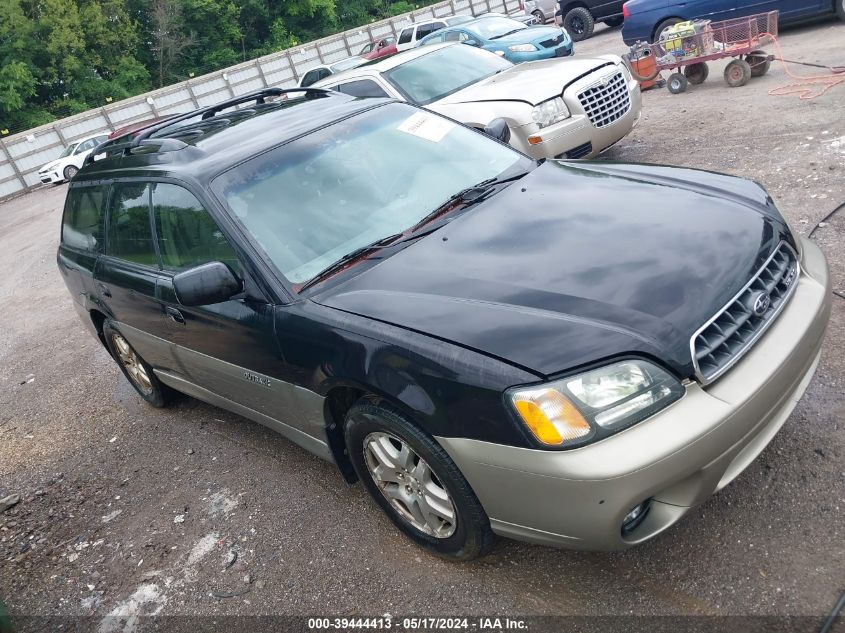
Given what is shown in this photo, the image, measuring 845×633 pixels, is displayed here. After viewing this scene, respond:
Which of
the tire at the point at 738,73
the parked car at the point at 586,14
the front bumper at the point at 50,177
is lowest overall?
the tire at the point at 738,73

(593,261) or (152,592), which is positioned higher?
(593,261)

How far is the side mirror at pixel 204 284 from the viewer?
113 inches

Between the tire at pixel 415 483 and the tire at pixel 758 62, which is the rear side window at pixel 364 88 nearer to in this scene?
the tire at pixel 758 62

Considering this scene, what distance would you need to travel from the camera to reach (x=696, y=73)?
973 centimetres

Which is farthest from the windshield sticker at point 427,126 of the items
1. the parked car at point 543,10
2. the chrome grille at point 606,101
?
the parked car at point 543,10

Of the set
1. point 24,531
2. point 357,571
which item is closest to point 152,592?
point 357,571

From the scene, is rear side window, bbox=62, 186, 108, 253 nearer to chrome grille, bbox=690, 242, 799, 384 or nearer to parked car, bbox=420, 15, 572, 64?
chrome grille, bbox=690, 242, 799, 384

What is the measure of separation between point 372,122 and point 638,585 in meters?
2.62

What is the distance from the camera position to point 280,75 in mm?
31562

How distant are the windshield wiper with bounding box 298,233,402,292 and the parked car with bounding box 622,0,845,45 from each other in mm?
9816

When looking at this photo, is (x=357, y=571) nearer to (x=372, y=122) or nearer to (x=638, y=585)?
(x=638, y=585)

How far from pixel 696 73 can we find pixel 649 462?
359 inches

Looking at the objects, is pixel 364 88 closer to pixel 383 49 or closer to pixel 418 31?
pixel 418 31

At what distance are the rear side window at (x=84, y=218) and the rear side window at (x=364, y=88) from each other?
382 centimetres
